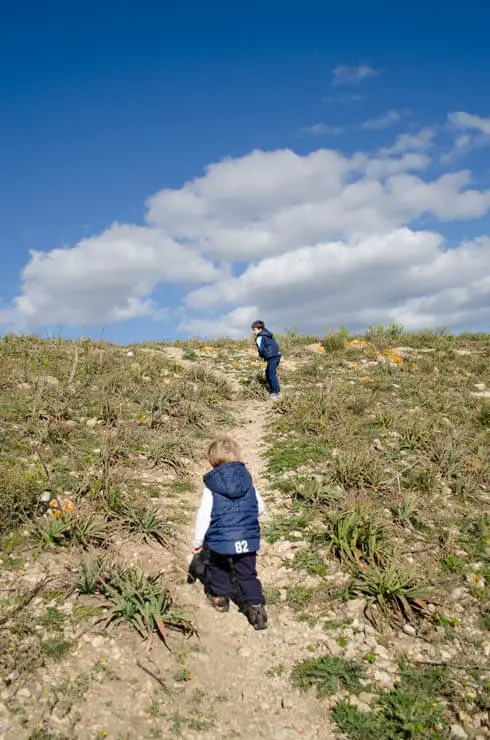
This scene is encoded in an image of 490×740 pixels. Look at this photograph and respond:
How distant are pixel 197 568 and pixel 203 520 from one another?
117cm

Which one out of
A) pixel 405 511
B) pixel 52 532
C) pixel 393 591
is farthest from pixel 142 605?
A: pixel 405 511

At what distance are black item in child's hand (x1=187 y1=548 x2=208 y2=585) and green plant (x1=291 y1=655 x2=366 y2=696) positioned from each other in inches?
65.2

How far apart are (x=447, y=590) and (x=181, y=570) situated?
3.18 meters

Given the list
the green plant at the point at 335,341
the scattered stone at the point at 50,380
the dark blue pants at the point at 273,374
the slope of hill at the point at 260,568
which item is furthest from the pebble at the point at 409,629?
the green plant at the point at 335,341

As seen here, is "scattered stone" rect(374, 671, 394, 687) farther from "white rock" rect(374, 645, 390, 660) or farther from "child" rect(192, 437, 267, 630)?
"child" rect(192, 437, 267, 630)

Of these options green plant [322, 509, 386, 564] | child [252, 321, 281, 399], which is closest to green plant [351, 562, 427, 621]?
green plant [322, 509, 386, 564]

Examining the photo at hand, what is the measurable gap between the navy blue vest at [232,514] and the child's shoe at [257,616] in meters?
0.60

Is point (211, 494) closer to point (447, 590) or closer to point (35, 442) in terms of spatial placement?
point (447, 590)

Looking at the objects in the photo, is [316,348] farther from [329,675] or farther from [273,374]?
[329,675]

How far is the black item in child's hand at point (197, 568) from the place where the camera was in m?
5.78

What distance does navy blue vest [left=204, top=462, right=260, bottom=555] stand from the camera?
5098 mm

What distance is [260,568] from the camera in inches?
242

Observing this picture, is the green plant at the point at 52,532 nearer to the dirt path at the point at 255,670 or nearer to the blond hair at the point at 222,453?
the dirt path at the point at 255,670

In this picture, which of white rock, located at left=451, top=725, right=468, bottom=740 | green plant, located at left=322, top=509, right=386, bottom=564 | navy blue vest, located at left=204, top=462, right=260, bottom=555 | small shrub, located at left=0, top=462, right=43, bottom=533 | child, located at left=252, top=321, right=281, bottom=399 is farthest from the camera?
child, located at left=252, top=321, right=281, bottom=399
